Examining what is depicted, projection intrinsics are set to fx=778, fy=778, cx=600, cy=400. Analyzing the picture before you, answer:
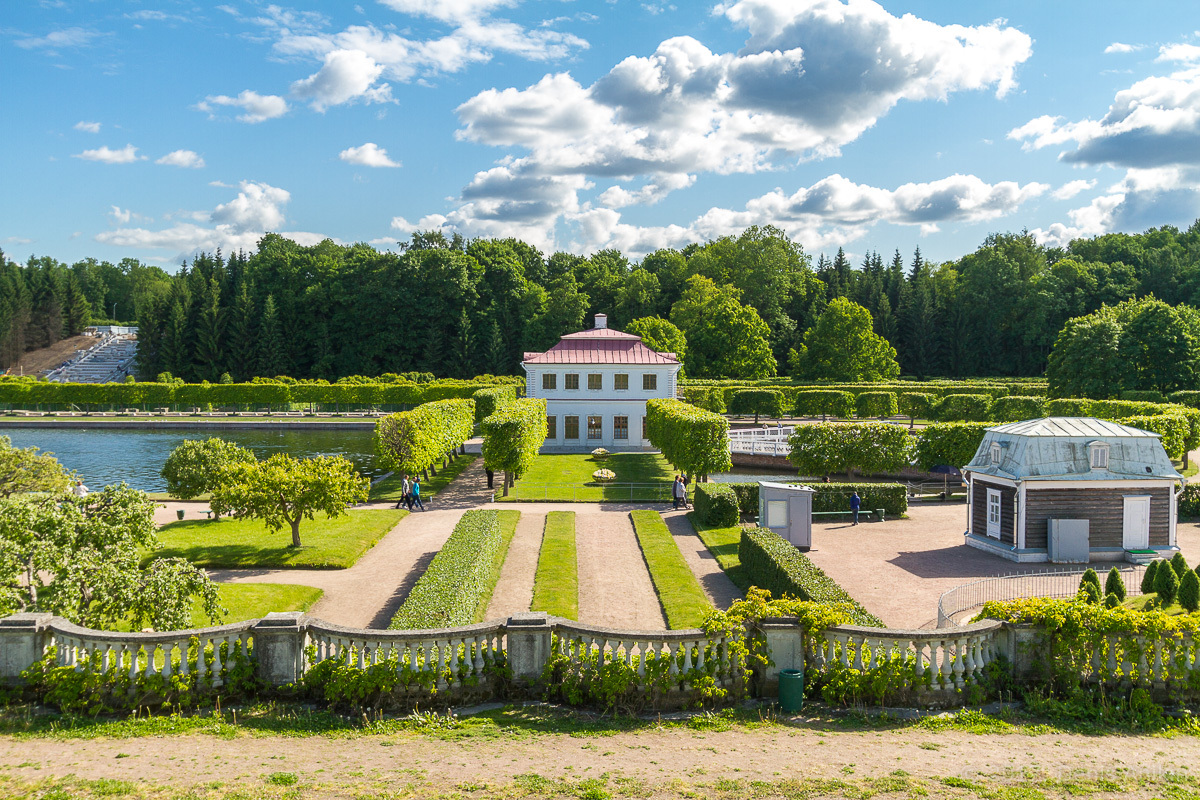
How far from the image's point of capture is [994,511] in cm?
2528

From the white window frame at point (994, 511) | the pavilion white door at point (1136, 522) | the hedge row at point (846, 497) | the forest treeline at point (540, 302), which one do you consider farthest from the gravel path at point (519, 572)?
the forest treeline at point (540, 302)

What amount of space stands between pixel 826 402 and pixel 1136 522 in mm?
46546

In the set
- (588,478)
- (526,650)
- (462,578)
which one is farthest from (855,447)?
(526,650)

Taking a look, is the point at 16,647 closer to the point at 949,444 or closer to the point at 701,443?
the point at 701,443

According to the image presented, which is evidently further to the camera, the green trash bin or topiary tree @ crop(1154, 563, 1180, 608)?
topiary tree @ crop(1154, 563, 1180, 608)

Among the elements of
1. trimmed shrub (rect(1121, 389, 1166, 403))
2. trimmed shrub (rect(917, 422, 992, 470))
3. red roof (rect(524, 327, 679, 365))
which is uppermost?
red roof (rect(524, 327, 679, 365))

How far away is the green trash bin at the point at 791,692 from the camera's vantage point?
10297 mm

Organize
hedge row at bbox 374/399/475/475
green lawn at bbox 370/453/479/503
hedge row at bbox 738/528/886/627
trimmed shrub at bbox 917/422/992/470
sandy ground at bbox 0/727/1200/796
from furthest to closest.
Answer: trimmed shrub at bbox 917/422/992/470, hedge row at bbox 374/399/475/475, green lawn at bbox 370/453/479/503, hedge row at bbox 738/528/886/627, sandy ground at bbox 0/727/1200/796

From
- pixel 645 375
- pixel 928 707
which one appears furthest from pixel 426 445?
pixel 928 707

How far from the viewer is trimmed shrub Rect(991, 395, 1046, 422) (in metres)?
58.0

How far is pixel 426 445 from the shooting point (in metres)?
38.0

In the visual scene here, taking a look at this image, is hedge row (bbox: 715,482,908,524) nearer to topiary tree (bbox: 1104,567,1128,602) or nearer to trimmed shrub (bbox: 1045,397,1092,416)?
topiary tree (bbox: 1104,567,1128,602)

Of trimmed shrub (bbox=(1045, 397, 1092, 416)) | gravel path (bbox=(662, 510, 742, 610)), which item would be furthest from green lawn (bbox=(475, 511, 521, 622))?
trimmed shrub (bbox=(1045, 397, 1092, 416))

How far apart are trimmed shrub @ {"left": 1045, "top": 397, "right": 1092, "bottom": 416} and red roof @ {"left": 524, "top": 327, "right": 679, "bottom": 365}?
85.4 ft
